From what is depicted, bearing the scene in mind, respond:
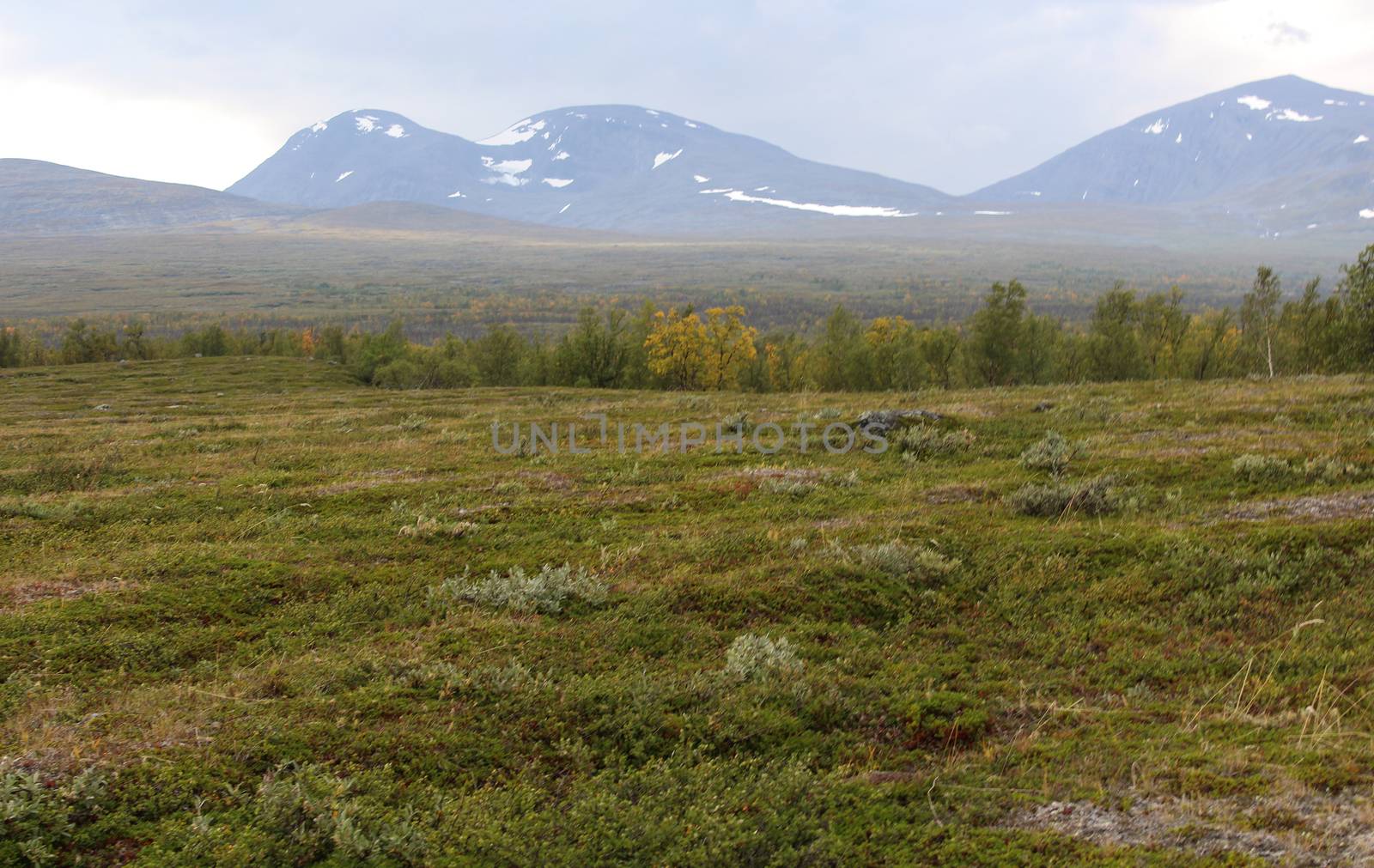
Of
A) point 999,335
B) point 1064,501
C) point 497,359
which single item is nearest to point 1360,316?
point 999,335

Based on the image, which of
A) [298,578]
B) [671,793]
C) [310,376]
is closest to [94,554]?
[298,578]

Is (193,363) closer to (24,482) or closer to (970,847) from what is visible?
(24,482)

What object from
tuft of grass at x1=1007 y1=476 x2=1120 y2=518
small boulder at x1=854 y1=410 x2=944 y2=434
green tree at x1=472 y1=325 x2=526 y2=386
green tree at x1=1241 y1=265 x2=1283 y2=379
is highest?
green tree at x1=1241 y1=265 x2=1283 y2=379

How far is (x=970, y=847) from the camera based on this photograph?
221 inches

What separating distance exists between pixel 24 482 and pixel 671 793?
740 inches

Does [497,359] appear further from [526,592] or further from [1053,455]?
[526,592]

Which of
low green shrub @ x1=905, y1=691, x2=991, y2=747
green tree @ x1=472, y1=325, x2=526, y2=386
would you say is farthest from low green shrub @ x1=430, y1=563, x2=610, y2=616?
green tree @ x1=472, y1=325, x2=526, y2=386

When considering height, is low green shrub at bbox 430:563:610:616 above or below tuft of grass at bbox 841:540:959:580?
below

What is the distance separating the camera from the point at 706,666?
8547 mm

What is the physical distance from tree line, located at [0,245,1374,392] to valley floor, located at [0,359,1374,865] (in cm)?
6048

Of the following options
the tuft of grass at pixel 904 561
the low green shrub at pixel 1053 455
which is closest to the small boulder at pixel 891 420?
the low green shrub at pixel 1053 455

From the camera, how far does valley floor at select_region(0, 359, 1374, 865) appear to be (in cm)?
583

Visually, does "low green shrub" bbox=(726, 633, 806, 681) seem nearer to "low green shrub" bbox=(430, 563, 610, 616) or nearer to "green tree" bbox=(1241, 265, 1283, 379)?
"low green shrub" bbox=(430, 563, 610, 616)

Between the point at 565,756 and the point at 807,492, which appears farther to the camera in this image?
the point at 807,492
